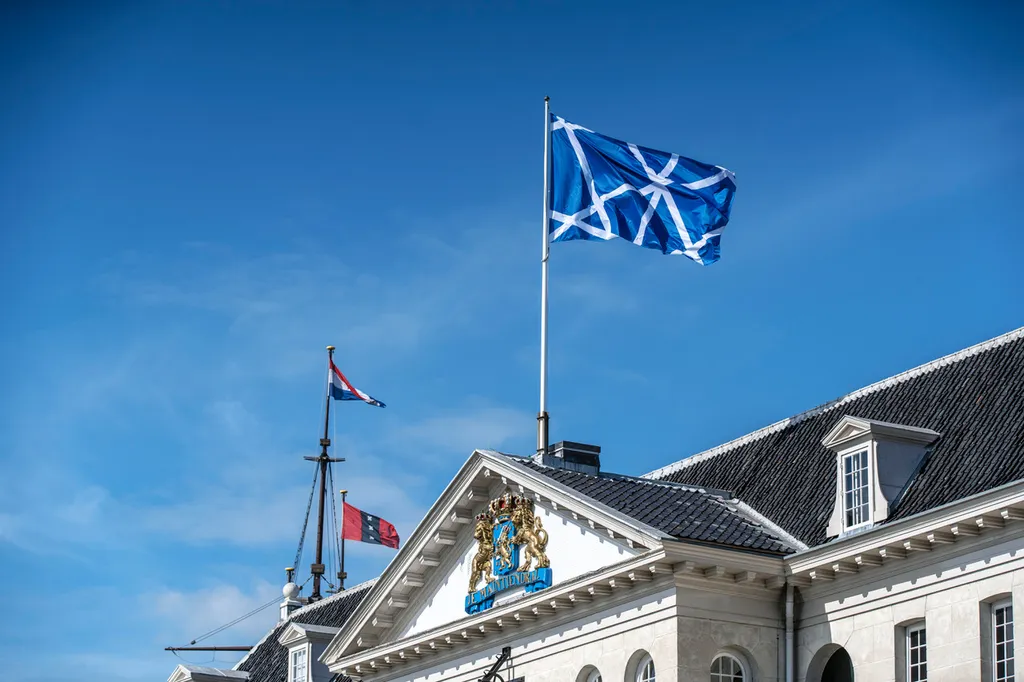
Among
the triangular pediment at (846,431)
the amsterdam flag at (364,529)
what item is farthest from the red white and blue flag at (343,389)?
the triangular pediment at (846,431)

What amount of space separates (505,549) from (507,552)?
0.12 meters

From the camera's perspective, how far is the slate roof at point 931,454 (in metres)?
31.9

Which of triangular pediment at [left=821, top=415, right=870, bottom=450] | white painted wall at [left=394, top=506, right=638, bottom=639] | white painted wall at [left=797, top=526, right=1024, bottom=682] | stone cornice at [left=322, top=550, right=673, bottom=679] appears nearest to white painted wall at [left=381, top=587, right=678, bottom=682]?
stone cornice at [left=322, top=550, right=673, bottom=679]

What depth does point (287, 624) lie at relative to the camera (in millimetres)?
56812

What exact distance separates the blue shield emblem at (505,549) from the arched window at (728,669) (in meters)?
5.64

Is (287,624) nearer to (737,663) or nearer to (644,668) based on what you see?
(644,668)

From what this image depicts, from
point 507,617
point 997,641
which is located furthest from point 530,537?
point 997,641

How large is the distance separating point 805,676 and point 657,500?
16.1 feet

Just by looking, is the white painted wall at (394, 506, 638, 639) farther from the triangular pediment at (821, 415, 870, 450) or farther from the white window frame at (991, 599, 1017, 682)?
the white window frame at (991, 599, 1017, 682)

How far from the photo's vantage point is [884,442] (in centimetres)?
3362

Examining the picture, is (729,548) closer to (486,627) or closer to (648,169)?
(486,627)

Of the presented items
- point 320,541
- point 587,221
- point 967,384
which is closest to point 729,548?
point 967,384

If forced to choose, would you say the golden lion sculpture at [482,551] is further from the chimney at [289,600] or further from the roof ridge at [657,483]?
the chimney at [289,600]

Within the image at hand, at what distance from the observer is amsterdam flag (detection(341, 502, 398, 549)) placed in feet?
186
